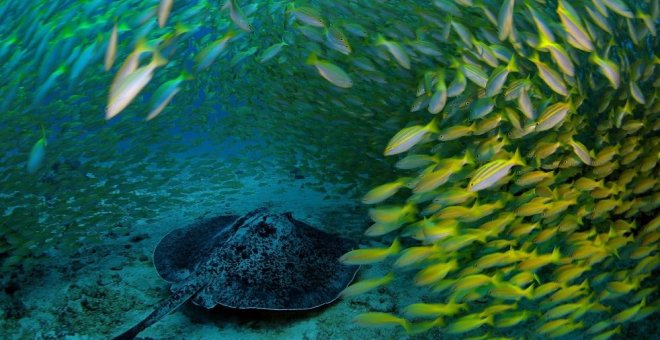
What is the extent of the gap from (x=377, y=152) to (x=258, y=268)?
2.36 metres

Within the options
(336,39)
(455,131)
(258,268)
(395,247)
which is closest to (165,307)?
(258,268)

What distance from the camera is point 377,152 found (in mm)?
5973

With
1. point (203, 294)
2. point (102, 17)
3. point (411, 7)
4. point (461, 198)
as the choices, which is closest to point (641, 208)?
point (461, 198)

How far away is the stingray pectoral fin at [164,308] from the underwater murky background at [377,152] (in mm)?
496

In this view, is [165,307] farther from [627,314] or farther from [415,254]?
[627,314]

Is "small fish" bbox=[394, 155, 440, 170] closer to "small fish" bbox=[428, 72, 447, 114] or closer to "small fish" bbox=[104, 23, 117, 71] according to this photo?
"small fish" bbox=[428, 72, 447, 114]

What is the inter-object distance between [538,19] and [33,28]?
479cm

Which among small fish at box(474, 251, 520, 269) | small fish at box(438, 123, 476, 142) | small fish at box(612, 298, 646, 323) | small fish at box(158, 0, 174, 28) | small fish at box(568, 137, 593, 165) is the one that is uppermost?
small fish at box(158, 0, 174, 28)

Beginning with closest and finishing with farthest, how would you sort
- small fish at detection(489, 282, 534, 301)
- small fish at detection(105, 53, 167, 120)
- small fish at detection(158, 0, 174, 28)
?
small fish at detection(105, 53, 167, 120)
small fish at detection(158, 0, 174, 28)
small fish at detection(489, 282, 534, 301)

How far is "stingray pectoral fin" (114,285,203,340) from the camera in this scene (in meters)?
3.71

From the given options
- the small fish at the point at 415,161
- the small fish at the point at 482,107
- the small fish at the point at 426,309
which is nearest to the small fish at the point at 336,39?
the small fish at the point at 415,161

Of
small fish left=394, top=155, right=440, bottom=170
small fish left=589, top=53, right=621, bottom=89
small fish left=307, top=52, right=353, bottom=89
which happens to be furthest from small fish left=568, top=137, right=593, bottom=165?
small fish left=307, top=52, right=353, bottom=89

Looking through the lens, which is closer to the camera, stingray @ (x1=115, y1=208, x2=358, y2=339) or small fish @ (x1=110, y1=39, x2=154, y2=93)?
small fish @ (x1=110, y1=39, x2=154, y2=93)

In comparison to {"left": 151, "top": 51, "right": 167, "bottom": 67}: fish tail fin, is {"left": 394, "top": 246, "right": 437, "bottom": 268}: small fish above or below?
below
